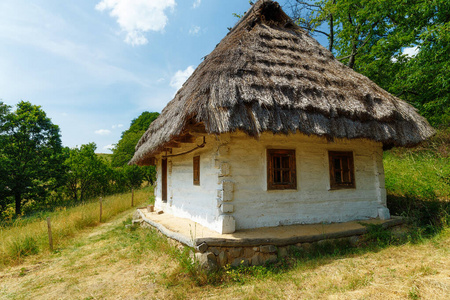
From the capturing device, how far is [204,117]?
4055 millimetres

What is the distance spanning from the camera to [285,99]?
4500 millimetres

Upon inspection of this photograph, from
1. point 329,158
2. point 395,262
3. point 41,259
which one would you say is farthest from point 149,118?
point 395,262

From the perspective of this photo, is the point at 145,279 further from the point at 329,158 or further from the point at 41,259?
the point at 329,158

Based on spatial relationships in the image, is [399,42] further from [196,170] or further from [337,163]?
[196,170]

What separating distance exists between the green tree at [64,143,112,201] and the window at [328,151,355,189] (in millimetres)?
15998

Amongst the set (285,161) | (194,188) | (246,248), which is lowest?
(246,248)

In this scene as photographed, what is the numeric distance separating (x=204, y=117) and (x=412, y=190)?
6711 mm

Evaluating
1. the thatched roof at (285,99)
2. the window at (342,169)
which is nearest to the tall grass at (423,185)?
the window at (342,169)

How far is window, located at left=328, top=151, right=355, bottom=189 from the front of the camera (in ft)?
18.1

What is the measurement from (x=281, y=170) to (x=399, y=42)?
9.64 m

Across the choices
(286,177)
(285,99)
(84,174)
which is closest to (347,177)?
(286,177)

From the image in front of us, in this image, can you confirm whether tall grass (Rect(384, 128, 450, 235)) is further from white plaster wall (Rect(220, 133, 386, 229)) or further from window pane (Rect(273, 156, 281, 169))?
window pane (Rect(273, 156, 281, 169))

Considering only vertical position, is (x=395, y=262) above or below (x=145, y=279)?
above

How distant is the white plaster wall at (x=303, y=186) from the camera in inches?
185
